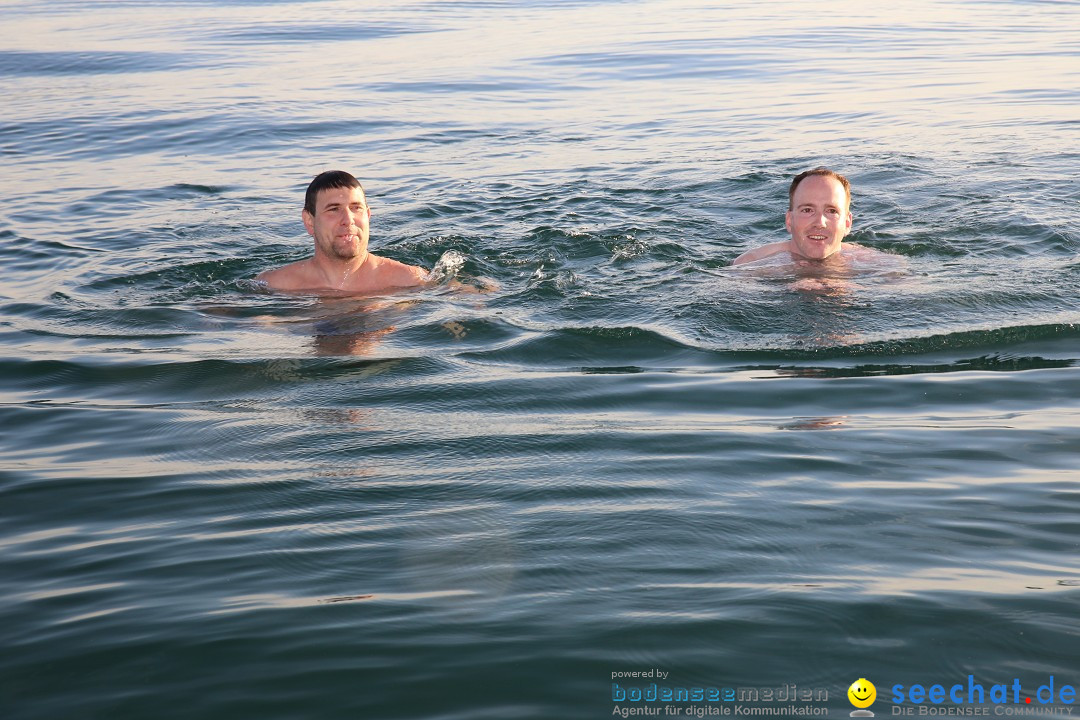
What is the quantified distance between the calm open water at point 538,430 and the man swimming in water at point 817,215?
0.57 meters

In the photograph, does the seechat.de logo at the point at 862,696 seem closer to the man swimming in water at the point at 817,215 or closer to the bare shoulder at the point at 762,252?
the man swimming in water at the point at 817,215

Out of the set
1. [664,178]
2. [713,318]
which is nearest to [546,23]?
[664,178]

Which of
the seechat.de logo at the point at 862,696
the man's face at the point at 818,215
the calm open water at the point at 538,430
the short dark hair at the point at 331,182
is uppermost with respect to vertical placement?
the short dark hair at the point at 331,182

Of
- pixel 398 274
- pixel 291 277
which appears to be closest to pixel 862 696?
pixel 398 274

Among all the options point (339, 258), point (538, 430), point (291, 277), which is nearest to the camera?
point (538, 430)

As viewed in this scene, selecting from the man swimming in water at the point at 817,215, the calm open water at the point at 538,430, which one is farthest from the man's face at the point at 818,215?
the calm open water at the point at 538,430

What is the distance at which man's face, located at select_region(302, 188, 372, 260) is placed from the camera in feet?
27.4

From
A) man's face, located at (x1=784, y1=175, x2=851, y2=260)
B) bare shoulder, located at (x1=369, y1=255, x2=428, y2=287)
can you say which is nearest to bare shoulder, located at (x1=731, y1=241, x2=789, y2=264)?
man's face, located at (x1=784, y1=175, x2=851, y2=260)

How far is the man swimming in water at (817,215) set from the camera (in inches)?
328

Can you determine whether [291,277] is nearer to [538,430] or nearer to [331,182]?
[331,182]

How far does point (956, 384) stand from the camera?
590 cm

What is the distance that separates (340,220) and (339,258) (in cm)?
31

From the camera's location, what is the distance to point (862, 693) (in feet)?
10.5

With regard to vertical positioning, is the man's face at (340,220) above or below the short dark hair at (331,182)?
below
